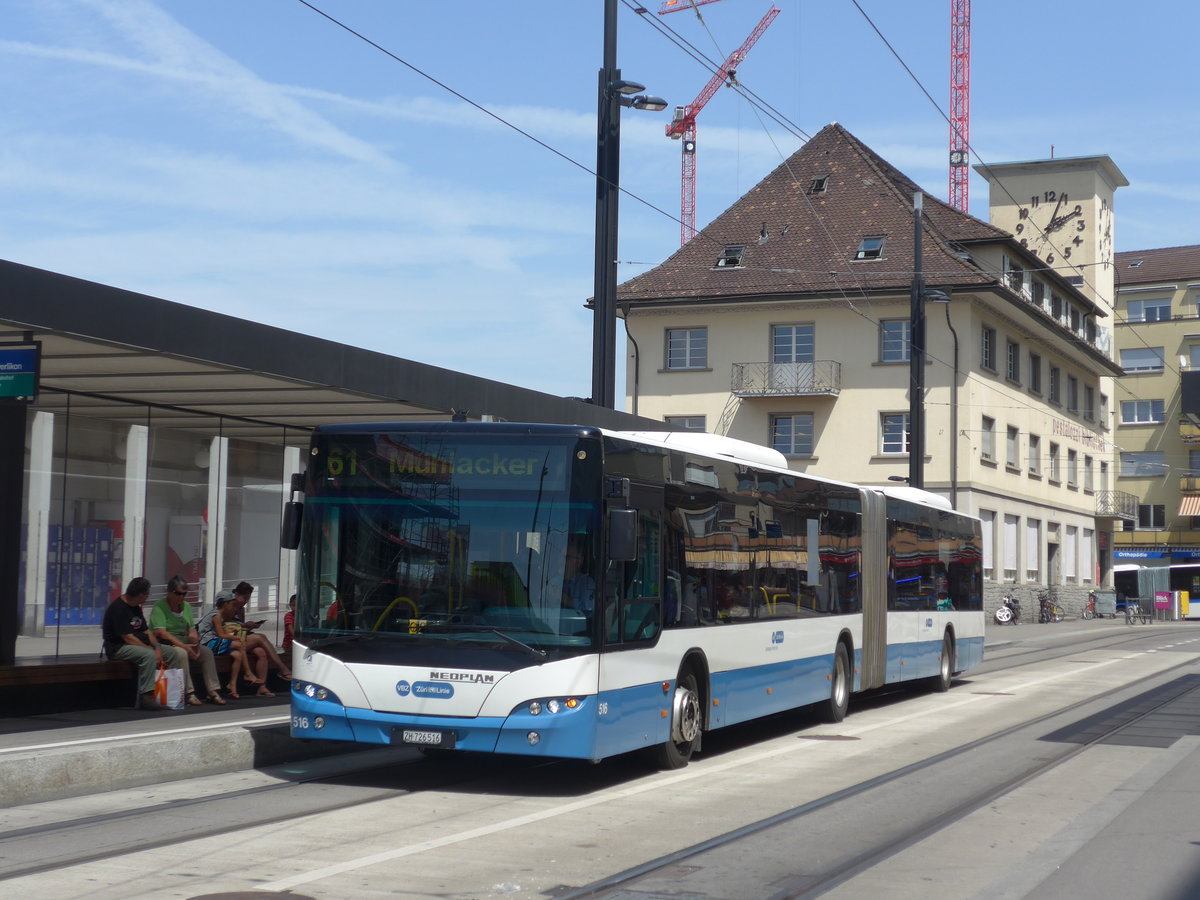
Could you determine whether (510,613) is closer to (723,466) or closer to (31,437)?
(723,466)

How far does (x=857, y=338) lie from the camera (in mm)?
50125

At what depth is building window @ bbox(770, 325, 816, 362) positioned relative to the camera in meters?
51.1

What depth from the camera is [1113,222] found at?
68750 millimetres

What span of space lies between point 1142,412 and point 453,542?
3273 inches

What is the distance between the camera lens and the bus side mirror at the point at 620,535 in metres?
10.8

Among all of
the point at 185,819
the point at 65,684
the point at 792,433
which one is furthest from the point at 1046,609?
the point at 185,819

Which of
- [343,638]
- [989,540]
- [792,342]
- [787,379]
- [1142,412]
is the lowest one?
[343,638]

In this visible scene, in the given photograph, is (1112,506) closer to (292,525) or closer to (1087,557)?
(1087,557)

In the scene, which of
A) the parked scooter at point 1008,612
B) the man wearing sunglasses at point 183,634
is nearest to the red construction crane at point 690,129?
the parked scooter at point 1008,612

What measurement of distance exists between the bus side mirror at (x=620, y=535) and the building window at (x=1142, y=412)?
82.5 m

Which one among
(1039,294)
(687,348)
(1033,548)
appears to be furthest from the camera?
(1033,548)

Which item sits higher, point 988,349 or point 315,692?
point 988,349

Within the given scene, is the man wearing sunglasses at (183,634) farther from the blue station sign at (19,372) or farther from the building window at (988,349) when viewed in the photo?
the building window at (988,349)

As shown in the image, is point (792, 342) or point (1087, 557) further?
point (1087, 557)
